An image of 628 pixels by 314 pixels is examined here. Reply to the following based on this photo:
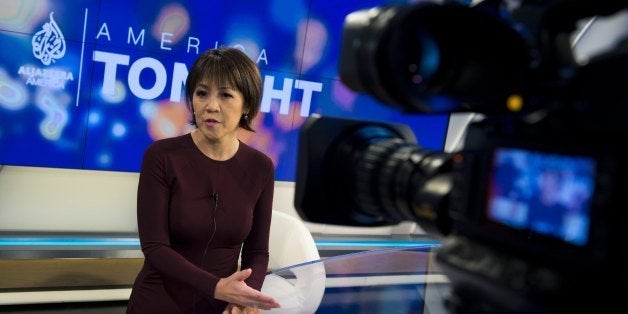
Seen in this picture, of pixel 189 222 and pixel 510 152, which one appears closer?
pixel 510 152

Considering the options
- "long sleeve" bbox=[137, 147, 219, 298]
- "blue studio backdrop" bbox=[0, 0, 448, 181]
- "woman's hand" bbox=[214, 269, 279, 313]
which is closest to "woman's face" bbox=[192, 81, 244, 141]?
"long sleeve" bbox=[137, 147, 219, 298]

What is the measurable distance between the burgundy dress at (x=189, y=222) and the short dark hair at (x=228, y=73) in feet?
0.57

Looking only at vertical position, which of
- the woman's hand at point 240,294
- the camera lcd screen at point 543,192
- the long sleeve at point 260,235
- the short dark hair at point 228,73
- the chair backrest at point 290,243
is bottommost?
the chair backrest at point 290,243

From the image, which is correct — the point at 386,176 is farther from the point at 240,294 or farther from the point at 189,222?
the point at 189,222

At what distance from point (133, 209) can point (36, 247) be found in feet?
1.81

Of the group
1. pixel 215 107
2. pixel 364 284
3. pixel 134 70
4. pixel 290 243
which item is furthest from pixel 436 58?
pixel 134 70

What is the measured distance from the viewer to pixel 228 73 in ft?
5.32

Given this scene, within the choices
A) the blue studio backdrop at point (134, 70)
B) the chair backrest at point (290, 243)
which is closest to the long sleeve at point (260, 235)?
the chair backrest at point (290, 243)

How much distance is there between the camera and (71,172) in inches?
119

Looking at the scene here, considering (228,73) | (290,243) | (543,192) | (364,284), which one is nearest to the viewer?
(543,192)

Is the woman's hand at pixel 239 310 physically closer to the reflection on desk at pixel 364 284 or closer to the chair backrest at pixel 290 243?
the reflection on desk at pixel 364 284

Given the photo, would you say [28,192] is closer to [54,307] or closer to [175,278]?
[54,307]

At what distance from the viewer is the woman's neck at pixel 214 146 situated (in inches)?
66.8

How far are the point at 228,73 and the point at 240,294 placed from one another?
603 millimetres
